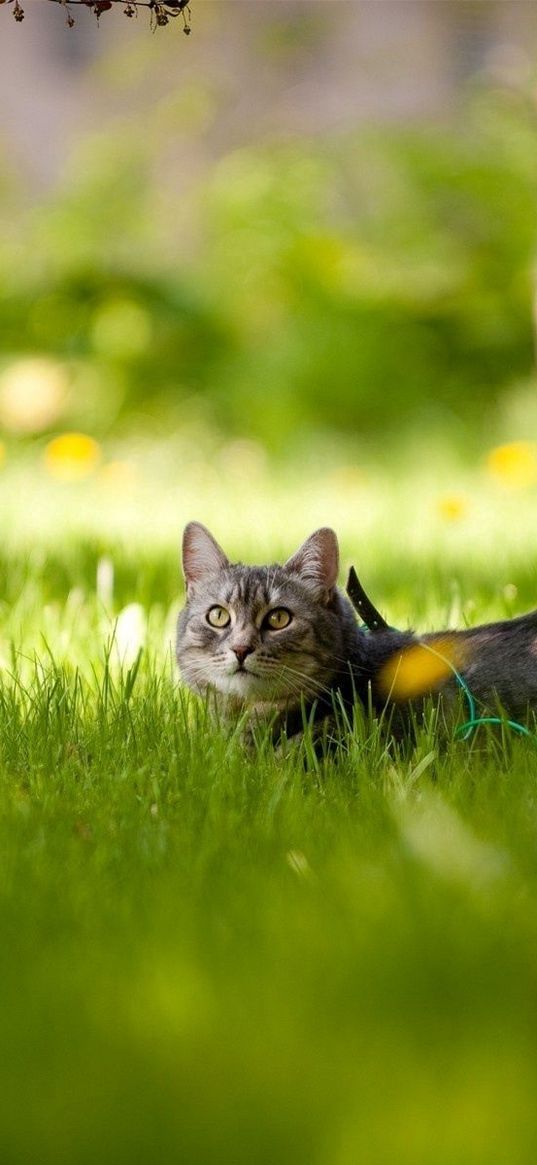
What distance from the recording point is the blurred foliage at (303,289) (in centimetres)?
701

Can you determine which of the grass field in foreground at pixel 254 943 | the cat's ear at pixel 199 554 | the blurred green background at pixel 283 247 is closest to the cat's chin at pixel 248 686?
the grass field in foreground at pixel 254 943

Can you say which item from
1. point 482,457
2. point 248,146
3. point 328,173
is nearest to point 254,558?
point 482,457

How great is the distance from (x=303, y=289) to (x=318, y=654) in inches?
203

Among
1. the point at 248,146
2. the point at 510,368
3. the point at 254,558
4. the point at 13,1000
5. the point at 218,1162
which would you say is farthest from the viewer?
the point at 248,146

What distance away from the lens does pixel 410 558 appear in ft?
13.8

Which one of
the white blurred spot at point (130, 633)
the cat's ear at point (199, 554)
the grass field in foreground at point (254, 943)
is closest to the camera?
the grass field in foreground at point (254, 943)

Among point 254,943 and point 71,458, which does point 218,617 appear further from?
point 71,458

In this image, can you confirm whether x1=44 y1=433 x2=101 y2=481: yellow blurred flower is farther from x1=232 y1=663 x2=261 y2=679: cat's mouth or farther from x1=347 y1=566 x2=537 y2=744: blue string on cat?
x1=232 y1=663 x2=261 y2=679: cat's mouth

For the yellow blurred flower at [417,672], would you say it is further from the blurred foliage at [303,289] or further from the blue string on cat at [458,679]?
the blurred foliage at [303,289]

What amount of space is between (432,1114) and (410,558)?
319cm

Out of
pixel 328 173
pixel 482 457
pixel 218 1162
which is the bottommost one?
pixel 218 1162

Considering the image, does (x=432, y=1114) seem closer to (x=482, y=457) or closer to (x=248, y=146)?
(x=482, y=457)

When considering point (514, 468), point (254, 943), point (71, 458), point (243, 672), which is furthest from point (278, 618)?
point (71, 458)

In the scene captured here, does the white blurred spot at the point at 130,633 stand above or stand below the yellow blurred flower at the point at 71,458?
below
